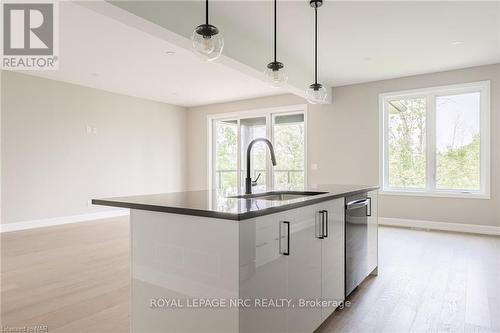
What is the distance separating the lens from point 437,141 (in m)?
5.59

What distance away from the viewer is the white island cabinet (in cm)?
141

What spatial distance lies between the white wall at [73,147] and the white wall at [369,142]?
266 centimetres

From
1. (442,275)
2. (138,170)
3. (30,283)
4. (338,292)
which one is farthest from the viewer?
(138,170)

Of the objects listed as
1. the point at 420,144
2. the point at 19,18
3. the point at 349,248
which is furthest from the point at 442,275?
the point at 19,18

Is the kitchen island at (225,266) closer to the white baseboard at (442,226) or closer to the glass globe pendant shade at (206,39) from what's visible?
the glass globe pendant shade at (206,39)

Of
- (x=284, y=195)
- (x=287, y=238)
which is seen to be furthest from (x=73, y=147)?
(x=287, y=238)

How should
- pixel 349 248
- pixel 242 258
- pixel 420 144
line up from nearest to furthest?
pixel 242 258
pixel 349 248
pixel 420 144

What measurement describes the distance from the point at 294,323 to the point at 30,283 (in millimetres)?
2572

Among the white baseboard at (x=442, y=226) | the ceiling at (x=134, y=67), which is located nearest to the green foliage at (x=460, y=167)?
the white baseboard at (x=442, y=226)

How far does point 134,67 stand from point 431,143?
5.13 m

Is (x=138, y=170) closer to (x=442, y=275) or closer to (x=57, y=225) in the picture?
(x=57, y=225)

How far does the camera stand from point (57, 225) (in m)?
5.91

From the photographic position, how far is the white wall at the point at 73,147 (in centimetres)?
543

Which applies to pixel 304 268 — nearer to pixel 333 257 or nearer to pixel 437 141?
pixel 333 257
